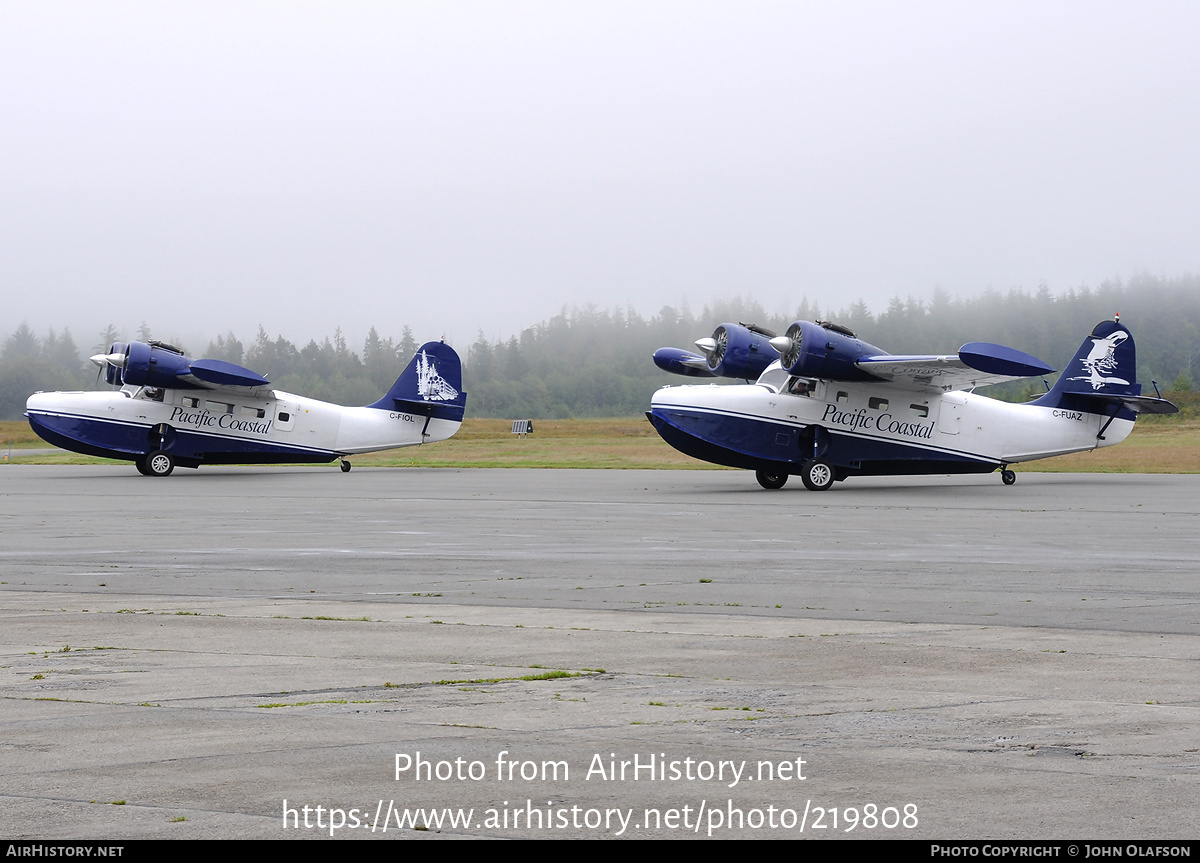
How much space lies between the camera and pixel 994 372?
92.7ft

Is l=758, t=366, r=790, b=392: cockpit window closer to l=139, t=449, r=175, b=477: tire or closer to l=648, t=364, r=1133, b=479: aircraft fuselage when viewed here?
l=648, t=364, r=1133, b=479: aircraft fuselage

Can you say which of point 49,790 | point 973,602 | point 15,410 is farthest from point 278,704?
point 15,410

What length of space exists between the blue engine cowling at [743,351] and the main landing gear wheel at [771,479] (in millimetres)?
2994

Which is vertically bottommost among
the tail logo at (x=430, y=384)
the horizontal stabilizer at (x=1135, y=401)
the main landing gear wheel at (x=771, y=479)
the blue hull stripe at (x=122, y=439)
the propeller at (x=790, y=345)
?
the main landing gear wheel at (x=771, y=479)

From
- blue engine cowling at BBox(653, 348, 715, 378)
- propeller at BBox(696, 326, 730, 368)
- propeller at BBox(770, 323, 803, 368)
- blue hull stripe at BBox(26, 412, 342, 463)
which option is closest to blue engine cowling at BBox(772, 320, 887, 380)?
propeller at BBox(770, 323, 803, 368)

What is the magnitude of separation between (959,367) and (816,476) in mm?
4617

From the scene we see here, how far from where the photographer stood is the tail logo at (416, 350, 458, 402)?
44.1m

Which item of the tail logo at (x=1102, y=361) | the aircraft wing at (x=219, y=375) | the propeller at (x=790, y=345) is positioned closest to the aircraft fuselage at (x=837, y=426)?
the propeller at (x=790, y=345)

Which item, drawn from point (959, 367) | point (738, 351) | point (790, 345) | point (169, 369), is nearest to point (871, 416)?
point (959, 367)

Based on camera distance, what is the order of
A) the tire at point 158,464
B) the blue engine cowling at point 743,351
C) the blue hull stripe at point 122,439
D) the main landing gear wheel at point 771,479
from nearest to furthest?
the main landing gear wheel at point 771,479 < the blue engine cowling at point 743,351 < the blue hull stripe at point 122,439 < the tire at point 158,464

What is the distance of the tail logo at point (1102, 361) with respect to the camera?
34469mm

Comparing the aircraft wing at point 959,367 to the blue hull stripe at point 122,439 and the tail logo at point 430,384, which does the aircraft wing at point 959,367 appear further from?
the blue hull stripe at point 122,439

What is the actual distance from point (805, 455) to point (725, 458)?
217cm

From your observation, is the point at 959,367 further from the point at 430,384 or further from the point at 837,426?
the point at 430,384
